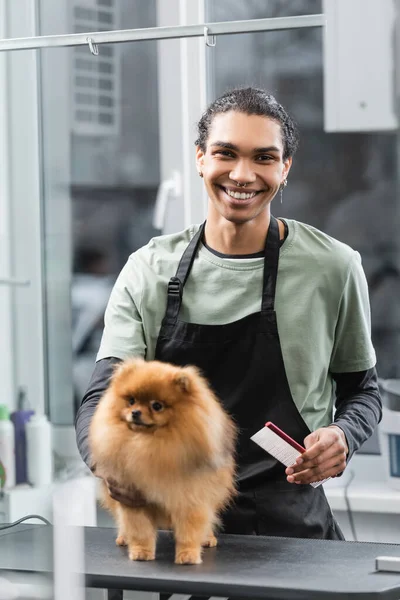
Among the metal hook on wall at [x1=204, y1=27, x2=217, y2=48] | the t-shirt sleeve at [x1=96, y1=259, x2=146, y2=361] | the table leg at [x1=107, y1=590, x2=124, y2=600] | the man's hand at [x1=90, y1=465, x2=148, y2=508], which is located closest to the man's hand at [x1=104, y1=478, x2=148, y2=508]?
the man's hand at [x1=90, y1=465, x2=148, y2=508]

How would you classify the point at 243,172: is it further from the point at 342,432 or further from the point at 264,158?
the point at 342,432

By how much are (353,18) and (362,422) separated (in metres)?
0.67

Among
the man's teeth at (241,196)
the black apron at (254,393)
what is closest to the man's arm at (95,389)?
the black apron at (254,393)

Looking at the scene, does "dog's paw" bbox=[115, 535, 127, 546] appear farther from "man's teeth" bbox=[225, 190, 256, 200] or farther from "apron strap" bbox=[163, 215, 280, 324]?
"man's teeth" bbox=[225, 190, 256, 200]

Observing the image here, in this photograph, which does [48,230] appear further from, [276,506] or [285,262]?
[276,506]

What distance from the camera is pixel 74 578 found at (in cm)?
71

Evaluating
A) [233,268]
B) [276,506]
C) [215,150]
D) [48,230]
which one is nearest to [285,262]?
[233,268]

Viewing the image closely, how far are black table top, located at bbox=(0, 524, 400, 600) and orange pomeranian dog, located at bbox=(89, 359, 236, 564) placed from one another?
0.13 feet

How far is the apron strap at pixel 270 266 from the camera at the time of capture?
1.55m

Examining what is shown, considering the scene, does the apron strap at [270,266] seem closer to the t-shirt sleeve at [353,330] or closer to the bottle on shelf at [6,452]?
the t-shirt sleeve at [353,330]

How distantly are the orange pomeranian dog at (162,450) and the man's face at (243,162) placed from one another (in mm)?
390

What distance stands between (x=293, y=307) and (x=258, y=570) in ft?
1.76

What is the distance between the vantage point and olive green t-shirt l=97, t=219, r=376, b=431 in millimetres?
1549

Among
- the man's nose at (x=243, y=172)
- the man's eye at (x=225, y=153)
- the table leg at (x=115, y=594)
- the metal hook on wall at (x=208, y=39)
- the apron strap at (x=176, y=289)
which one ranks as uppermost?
the metal hook on wall at (x=208, y=39)
